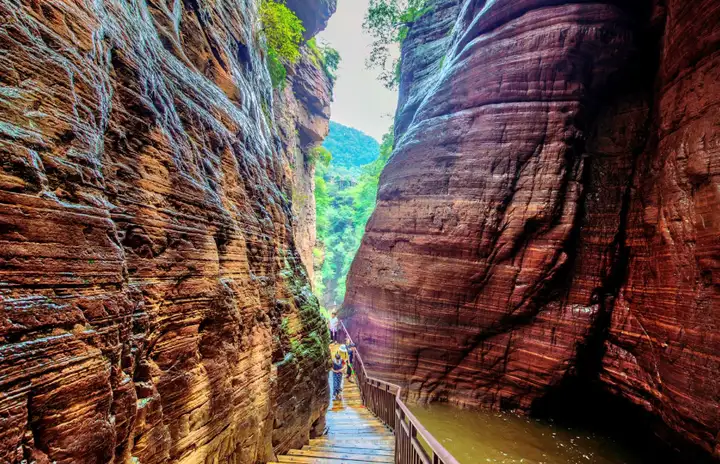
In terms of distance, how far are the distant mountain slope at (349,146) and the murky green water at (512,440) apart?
49844 mm

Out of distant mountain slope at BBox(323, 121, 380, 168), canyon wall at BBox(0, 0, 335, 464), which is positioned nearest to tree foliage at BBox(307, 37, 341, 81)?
canyon wall at BBox(0, 0, 335, 464)

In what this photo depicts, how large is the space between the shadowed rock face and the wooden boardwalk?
1.76 meters

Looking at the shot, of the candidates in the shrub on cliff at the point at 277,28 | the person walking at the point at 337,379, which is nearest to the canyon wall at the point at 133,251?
the person walking at the point at 337,379

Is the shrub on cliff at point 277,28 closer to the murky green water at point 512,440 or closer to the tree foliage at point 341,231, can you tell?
the murky green water at point 512,440

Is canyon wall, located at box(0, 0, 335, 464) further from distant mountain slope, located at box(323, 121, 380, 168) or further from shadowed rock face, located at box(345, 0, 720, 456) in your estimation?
distant mountain slope, located at box(323, 121, 380, 168)

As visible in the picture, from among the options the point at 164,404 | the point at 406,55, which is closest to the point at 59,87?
the point at 164,404

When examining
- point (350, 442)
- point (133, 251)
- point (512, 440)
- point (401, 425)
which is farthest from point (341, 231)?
point (133, 251)

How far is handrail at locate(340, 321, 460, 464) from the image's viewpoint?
284cm

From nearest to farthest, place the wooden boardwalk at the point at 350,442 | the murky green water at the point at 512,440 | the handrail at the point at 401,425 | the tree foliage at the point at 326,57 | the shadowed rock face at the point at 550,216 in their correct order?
the handrail at the point at 401,425 → the wooden boardwalk at the point at 350,442 → the murky green water at the point at 512,440 → the shadowed rock face at the point at 550,216 → the tree foliage at the point at 326,57

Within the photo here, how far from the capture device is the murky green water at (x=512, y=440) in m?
6.18

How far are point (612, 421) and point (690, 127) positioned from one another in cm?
714

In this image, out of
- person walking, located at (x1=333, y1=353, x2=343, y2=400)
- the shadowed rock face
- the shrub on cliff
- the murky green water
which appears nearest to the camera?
the murky green water

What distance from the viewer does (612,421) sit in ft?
24.9

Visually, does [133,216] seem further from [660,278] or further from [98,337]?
[660,278]
